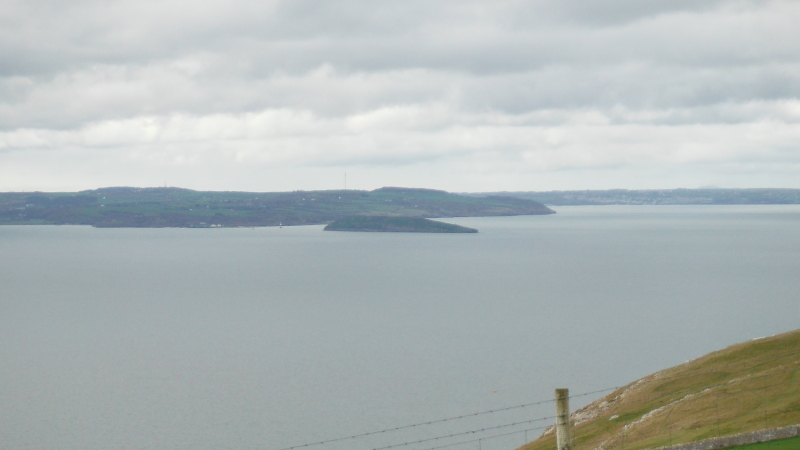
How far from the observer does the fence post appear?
23.2 metres

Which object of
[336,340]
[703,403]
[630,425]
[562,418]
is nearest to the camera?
[562,418]

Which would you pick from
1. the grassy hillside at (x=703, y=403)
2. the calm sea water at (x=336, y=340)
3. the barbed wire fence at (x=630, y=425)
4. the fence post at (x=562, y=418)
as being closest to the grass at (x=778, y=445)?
the grassy hillside at (x=703, y=403)

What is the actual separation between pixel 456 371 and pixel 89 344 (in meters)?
32.5

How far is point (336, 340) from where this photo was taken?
69.5 meters

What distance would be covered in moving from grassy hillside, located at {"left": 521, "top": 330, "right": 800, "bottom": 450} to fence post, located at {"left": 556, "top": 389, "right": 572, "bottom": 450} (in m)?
5.15

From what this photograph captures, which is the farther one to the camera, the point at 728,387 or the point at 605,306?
the point at 605,306

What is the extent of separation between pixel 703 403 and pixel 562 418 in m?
10.8

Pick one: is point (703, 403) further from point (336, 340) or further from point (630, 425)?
point (336, 340)

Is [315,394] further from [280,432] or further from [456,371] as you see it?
[456,371]

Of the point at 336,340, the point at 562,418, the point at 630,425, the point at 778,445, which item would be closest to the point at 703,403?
the point at 630,425

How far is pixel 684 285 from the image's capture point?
10981cm

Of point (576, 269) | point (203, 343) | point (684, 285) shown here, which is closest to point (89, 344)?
point (203, 343)

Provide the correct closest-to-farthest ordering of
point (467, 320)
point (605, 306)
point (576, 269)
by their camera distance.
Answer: point (467, 320) → point (605, 306) → point (576, 269)

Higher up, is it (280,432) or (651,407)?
(651,407)
